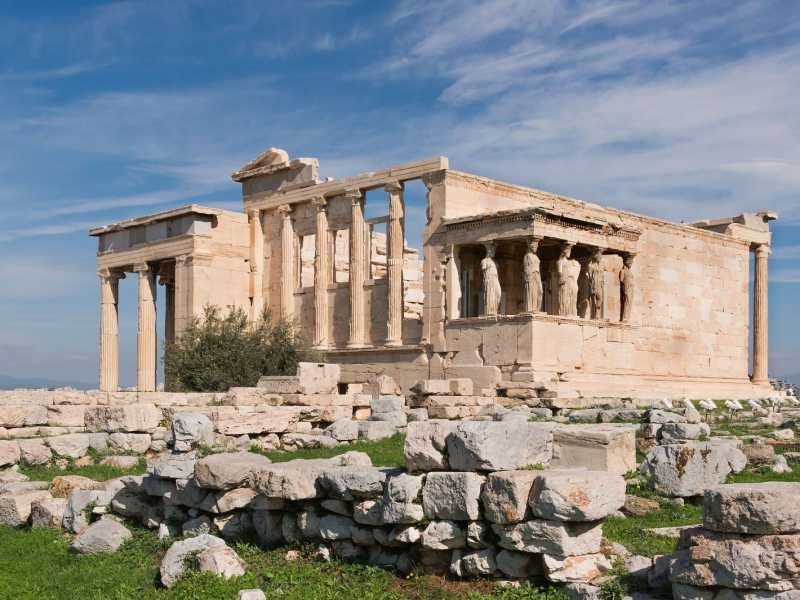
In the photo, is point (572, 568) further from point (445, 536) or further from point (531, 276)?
point (531, 276)

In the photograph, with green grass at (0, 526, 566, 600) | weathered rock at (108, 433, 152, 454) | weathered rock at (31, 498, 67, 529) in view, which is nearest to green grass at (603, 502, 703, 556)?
green grass at (0, 526, 566, 600)

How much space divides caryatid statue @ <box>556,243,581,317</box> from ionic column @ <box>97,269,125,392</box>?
17.0 metres

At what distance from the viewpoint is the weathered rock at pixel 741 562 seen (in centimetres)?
615

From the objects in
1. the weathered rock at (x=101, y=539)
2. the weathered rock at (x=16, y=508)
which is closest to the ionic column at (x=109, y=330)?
the weathered rock at (x=16, y=508)

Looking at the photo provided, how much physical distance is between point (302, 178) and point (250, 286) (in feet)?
13.1

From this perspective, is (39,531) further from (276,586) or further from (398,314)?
(398,314)

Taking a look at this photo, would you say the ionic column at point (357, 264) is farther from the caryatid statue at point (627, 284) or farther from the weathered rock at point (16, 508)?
the weathered rock at point (16, 508)

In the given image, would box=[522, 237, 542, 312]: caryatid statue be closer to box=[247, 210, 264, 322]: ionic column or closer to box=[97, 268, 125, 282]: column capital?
box=[247, 210, 264, 322]: ionic column

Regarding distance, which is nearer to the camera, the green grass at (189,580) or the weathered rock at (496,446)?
the green grass at (189,580)

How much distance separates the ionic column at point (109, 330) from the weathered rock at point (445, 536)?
29656mm

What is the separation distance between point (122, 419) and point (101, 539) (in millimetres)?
6099

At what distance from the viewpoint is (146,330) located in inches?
1364

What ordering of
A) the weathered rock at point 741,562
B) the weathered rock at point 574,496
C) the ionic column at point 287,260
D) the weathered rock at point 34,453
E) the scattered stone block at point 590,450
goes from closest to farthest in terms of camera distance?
the weathered rock at point 741,562 → the weathered rock at point 574,496 → the scattered stone block at point 590,450 → the weathered rock at point 34,453 → the ionic column at point 287,260

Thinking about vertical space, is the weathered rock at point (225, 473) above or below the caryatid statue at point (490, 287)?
below
